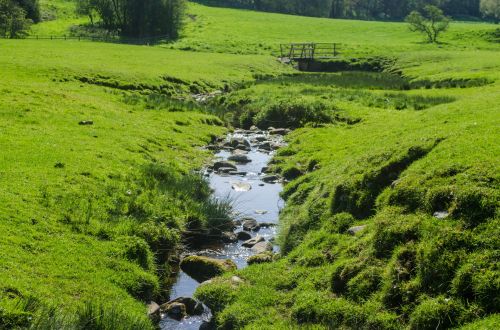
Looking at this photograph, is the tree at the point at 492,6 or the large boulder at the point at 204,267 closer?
the large boulder at the point at 204,267

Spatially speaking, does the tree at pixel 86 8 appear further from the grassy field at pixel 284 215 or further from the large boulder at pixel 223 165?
the large boulder at pixel 223 165

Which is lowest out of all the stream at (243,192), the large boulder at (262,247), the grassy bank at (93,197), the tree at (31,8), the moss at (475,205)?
the stream at (243,192)

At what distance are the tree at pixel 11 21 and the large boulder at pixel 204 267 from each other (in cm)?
7901

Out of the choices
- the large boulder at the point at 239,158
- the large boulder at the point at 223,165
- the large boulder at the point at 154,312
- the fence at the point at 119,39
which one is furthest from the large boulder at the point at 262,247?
the fence at the point at 119,39

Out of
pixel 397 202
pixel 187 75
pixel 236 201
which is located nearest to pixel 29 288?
pixel 397 202

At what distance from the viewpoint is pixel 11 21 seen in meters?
84.4

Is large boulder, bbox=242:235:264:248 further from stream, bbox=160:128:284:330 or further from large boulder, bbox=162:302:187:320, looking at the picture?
large boulder, bbox=162:302:187:320

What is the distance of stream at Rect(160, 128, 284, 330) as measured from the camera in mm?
15664

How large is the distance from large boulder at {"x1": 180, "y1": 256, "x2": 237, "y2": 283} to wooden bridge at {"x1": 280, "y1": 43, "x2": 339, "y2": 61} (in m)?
67.4

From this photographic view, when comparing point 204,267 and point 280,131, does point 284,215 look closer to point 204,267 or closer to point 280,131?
point 204,267

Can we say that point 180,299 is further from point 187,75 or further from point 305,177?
point 187,75

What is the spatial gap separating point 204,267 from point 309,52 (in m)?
71.5

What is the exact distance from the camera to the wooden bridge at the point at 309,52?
272 feet

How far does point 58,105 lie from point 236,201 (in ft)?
47.3
